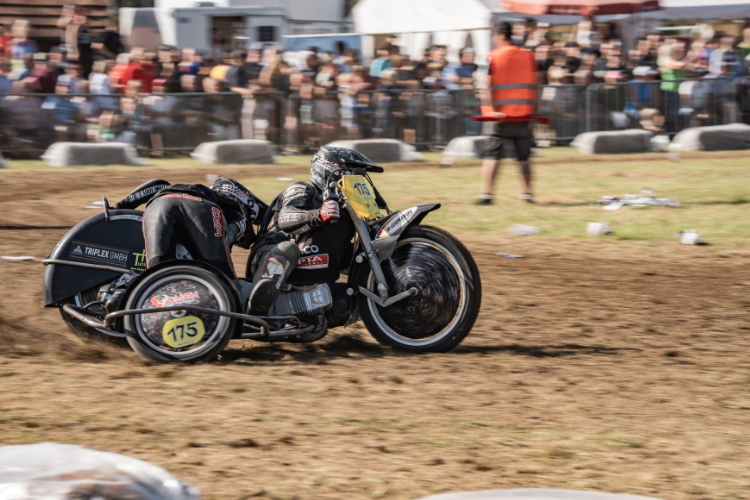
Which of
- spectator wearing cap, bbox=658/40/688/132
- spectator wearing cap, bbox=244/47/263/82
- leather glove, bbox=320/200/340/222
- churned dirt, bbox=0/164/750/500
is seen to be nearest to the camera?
churned dirt, bbox=0/164/750/500

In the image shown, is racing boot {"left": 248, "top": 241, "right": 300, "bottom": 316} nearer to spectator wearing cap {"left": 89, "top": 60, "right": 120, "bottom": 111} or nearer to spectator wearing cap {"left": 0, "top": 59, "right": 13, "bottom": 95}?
spectator wearing cap {"left": 89, "top": 60, "right": 120, "bottom": 111}

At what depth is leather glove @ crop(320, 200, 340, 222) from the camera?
5.37 meters

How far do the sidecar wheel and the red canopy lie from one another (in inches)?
621

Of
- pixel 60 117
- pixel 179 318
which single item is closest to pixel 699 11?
pixel 60 117

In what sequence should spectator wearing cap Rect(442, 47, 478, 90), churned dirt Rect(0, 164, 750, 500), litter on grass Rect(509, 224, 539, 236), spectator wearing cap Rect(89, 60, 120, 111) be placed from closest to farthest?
churned dirt Rect(0, 164, 750, 500)
litter on grass Rect(509, 224, 539, 236)
spectator wearing cap Rect(89, 60, 120, 111)
spectator wearing cap Rect(442, 47, 478, 90)

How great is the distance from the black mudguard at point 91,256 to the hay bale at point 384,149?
33.3 feet

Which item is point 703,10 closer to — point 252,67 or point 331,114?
point 331,114

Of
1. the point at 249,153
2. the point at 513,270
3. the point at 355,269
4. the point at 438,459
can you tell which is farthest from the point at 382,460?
the point at 249,153

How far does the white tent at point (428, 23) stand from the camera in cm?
2044

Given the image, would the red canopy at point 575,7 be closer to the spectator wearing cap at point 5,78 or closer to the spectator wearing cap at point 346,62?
the spectator wearing cap at point 346,62

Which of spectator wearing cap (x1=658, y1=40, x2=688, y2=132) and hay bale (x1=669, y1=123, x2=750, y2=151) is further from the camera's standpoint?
spectator wearing cap (x1=658, y1=40, x2=688, y2=132)

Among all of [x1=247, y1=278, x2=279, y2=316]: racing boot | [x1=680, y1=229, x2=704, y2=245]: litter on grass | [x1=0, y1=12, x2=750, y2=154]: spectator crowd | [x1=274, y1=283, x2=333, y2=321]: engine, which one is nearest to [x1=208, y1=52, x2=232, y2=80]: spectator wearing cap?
[x1=0, y1=12, x2=750, y2=154]: spectator crowd

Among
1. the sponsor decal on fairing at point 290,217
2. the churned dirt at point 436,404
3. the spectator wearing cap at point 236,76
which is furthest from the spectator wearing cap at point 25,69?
the sponsor decal on fairing at point 290,217

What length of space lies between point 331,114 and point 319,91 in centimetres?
48
